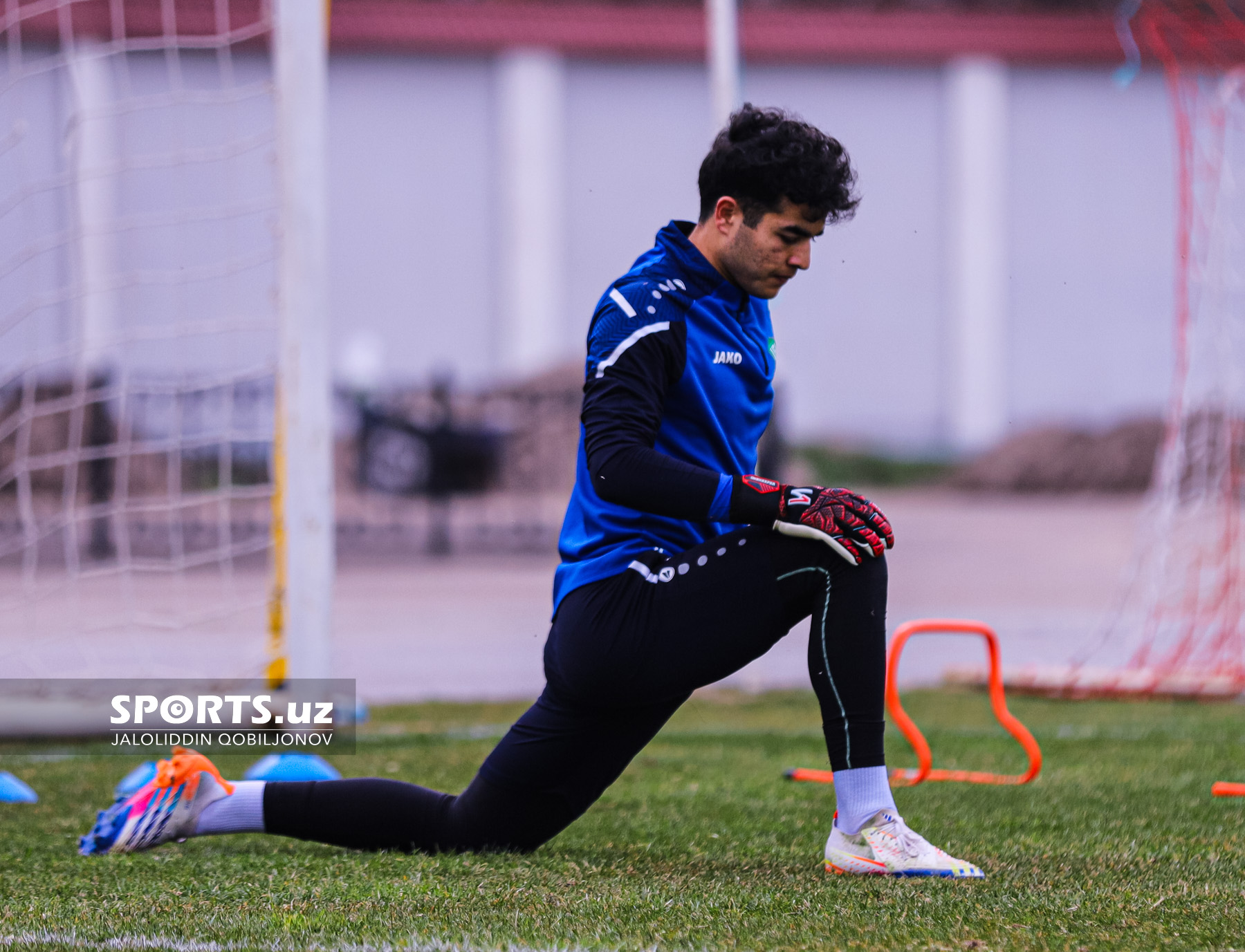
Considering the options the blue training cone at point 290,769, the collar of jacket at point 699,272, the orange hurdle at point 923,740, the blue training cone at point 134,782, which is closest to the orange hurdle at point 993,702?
the orange hurdle at point 923,740

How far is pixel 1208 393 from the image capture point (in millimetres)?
7324

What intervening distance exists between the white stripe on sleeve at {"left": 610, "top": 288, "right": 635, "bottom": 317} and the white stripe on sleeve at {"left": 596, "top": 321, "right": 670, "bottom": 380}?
0.04 meters

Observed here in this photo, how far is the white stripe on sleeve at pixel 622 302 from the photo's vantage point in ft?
8.38

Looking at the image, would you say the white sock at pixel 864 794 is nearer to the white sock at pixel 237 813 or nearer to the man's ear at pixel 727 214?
the man's ear at pixel 727 214

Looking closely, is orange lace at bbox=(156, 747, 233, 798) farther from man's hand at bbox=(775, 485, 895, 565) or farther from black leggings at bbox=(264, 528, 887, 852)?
man's hand at bbox=(775, 485, 895, 565)

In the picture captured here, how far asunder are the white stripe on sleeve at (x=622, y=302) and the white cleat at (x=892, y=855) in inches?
38.9

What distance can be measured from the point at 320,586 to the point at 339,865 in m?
2.20

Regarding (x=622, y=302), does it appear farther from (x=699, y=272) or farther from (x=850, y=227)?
(x=850, y=227)

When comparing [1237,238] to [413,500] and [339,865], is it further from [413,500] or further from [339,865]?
[413,500]

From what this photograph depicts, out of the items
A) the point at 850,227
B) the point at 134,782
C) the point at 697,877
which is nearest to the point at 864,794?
the point at 697,877

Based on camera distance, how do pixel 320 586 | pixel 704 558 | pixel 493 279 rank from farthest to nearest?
pixel 493 279 → pixel 320 586 → pixel 704 558

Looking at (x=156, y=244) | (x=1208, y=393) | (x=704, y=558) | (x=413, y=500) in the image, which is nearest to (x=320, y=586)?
(x=704, y=558)

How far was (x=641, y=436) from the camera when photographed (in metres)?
2.48

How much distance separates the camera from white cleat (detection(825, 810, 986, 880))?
102 inches
